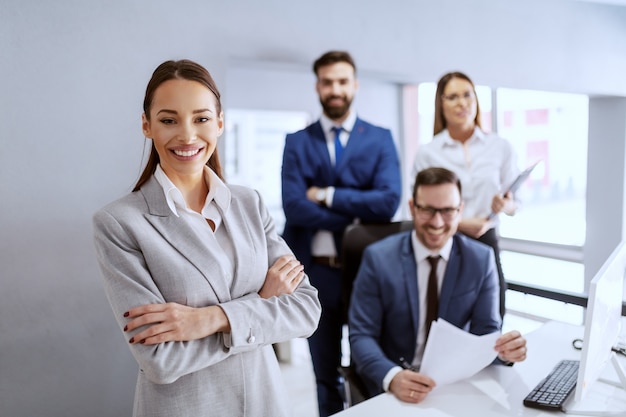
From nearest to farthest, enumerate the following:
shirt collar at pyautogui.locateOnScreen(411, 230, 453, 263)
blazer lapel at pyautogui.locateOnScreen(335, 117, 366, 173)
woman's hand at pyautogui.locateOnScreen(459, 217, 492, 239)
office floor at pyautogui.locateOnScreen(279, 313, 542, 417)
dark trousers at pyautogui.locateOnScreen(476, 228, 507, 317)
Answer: shirt collar at pyautogui.locateOnScreen(411, 230, 453, 263), dark trousers at pyautogui.locateOnScreen(476, 228, 507, 317), woman's hand at pyautogui.locateOnScreen(459, 217, 492, 239), blazer lapel at pyautogui.locateOnScreen(335, 117, 366, 173), office floor at pyautogui.locateOnScreen(279, 313, 542, 417)

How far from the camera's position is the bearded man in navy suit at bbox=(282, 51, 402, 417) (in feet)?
8.46

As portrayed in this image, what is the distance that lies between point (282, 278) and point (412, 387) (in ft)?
1.90

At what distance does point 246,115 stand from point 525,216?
112 inches

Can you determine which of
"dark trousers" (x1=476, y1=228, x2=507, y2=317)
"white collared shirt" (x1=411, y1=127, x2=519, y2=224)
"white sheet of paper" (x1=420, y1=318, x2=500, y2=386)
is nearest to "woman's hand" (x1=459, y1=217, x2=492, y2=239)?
"dark trousers" (x1=476, y1=228, x2=507, y2=317)

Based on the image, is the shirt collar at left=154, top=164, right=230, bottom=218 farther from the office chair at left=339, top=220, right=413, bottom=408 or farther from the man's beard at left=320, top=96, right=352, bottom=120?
the man's beard at left=320, top=96, right=352, bottom=120

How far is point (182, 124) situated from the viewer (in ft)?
4.11

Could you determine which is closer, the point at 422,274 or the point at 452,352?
the point at 452,352

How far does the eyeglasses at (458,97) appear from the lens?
274 cm

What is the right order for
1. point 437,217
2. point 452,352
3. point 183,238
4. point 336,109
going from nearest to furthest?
point 183,238 → point 452,352 → point 437,217 → point 336,109

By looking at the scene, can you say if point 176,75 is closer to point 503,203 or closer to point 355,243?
point 355,243

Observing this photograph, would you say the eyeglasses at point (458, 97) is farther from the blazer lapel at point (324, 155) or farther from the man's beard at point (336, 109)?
the blazer lapel at point (324, 155)

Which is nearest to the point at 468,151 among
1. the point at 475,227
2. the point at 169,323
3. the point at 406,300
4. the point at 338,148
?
the point at 475,227

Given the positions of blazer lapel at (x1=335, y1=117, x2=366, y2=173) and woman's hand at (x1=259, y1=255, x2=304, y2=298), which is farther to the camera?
blazer lapel at (x1=335, y1=117, x2=366, y2=173)

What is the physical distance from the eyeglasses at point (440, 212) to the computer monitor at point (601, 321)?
618 millimetres
